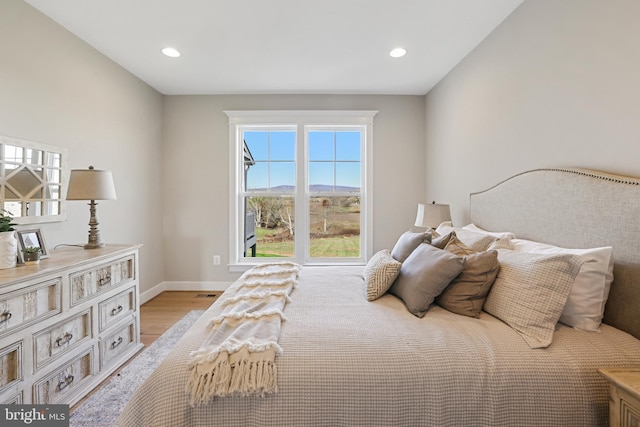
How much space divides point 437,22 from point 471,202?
1.47 meters

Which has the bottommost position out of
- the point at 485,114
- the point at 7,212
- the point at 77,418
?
the point at 77,418

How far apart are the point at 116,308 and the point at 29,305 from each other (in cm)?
68

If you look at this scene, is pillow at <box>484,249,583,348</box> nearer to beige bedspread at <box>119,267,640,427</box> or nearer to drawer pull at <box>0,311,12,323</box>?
beige bedspread at <box>119,267,640,427</box>

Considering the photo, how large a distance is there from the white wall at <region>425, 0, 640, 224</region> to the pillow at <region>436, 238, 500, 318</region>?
735 millimetres

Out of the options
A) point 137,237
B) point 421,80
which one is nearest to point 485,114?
point 421,80

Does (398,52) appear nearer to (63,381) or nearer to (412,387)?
(412,387)

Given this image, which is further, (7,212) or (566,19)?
(7,212)

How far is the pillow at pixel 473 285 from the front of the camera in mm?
1406

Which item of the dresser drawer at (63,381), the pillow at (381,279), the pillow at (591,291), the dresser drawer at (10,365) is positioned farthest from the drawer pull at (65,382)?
the pillow at (591,291)

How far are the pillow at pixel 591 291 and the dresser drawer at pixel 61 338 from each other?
103 inches

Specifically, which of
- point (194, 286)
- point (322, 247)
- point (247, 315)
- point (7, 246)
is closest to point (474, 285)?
point (247, 315)

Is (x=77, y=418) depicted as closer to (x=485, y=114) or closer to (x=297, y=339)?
(x=297, y=339)

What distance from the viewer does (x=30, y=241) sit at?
1.76 metres

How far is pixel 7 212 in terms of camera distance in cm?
183
